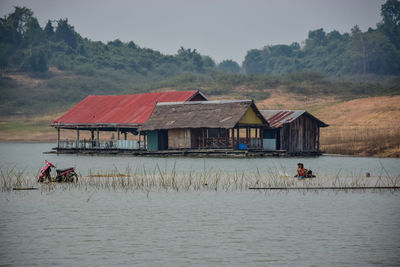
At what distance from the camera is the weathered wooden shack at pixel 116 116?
54.9m

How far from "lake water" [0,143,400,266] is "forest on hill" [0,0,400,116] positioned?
201 feet

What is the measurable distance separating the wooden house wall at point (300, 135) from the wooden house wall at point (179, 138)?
7.30 m

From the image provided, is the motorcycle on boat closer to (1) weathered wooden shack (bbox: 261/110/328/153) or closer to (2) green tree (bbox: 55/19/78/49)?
(1) weathered wooden shack (bbox: 261/110/328/153)

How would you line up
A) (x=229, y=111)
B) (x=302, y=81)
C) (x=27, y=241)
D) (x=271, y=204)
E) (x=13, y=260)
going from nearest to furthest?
(x=13, y=260) < (x=27, y=241) < (x=271, y=204) < (x=229, y=111) < (x=302, y=81)

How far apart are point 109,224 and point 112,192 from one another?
7.07m

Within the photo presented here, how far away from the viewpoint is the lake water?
1545 cm

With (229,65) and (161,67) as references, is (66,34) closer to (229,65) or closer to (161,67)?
(161,67)

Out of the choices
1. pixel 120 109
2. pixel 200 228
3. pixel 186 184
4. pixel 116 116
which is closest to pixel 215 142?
pixel 116 116

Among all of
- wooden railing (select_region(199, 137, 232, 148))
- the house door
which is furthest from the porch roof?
the house door

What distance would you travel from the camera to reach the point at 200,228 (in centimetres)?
1908

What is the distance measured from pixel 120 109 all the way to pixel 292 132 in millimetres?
15848

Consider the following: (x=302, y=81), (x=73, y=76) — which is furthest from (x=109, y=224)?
Result: (x=73, y=76)

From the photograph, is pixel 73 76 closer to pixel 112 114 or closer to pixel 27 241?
pixel 112 114

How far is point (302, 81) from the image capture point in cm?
9769
